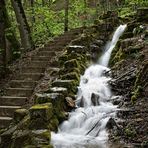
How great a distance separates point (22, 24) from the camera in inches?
626

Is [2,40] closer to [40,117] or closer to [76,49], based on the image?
[76,49]

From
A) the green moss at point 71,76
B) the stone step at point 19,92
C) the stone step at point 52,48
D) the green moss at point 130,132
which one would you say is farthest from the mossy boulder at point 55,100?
the stone step at point 52,48

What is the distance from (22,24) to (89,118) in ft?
28.6

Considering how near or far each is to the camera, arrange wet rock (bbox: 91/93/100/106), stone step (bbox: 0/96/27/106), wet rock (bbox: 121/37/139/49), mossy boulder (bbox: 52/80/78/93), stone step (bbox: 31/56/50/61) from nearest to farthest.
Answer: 1. wet rock (bbox: 91/93/100/106)
2. mossy boulder (bbox: 52/80/78/93)
3. stone step (bbox: 0/96/27/106)
4. wet rock (bbox: 121/37/139/49)
5. stone step (bbox: 31/56/50/61)

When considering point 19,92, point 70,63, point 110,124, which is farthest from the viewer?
point 70,63

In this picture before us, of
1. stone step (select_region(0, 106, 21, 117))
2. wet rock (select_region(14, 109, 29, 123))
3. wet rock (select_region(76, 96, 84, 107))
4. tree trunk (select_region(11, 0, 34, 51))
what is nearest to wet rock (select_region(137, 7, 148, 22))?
tree trunk (select_region(11, 0, 34, 51))

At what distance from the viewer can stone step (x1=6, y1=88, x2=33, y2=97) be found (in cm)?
1112

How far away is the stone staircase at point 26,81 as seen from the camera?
10211mm

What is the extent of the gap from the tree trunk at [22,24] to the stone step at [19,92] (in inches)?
195

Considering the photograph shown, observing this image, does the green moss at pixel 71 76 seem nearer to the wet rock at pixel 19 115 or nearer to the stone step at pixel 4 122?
the wet rock at pixel 19 115

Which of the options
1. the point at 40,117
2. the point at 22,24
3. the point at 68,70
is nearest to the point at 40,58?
the point at 68,70

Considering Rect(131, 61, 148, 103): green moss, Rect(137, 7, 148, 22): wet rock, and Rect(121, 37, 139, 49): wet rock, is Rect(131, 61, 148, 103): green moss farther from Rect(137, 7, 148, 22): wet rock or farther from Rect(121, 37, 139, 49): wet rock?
Rect(137, 7, 148, 22): wet rock

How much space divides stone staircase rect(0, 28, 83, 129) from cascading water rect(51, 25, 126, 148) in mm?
1800

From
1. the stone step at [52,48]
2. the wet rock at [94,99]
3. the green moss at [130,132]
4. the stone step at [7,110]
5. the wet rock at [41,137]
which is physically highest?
the stone step at [52,48]
